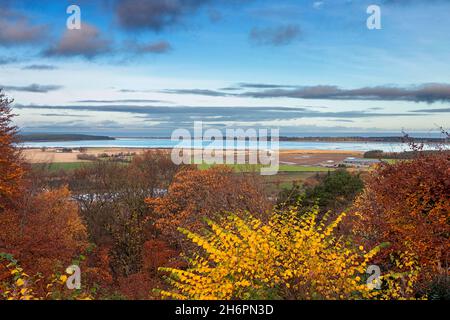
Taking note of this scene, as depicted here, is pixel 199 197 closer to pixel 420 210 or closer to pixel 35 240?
pixel 35 240

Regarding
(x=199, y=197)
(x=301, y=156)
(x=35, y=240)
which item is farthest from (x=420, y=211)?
(x=301, y=156)

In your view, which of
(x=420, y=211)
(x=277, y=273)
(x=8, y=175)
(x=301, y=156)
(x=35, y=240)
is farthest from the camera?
(x=301, y=156)

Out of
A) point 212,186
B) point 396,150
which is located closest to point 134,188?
point 212,186

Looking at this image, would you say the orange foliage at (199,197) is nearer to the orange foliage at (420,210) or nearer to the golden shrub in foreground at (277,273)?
the orange foliage at (420,210)

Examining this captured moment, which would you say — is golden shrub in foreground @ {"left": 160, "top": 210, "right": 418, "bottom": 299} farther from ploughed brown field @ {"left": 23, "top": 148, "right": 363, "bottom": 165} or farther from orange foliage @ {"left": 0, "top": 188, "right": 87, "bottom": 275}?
ploughed brown field @ {"left": 23, "top": 148, "right": 363, "bottom": 165}

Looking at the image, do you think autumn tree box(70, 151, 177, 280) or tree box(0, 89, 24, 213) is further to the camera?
autumn tree box(70, 151, 177, 280)

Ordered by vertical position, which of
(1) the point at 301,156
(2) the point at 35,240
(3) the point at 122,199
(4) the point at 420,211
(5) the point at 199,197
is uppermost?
(4) the point at 420,211

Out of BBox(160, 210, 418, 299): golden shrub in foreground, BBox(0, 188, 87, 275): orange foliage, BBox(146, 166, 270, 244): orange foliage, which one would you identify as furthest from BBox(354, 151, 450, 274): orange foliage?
BBox(146, 166, 270, 244): orange foliage

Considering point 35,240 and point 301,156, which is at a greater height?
point 301,156
